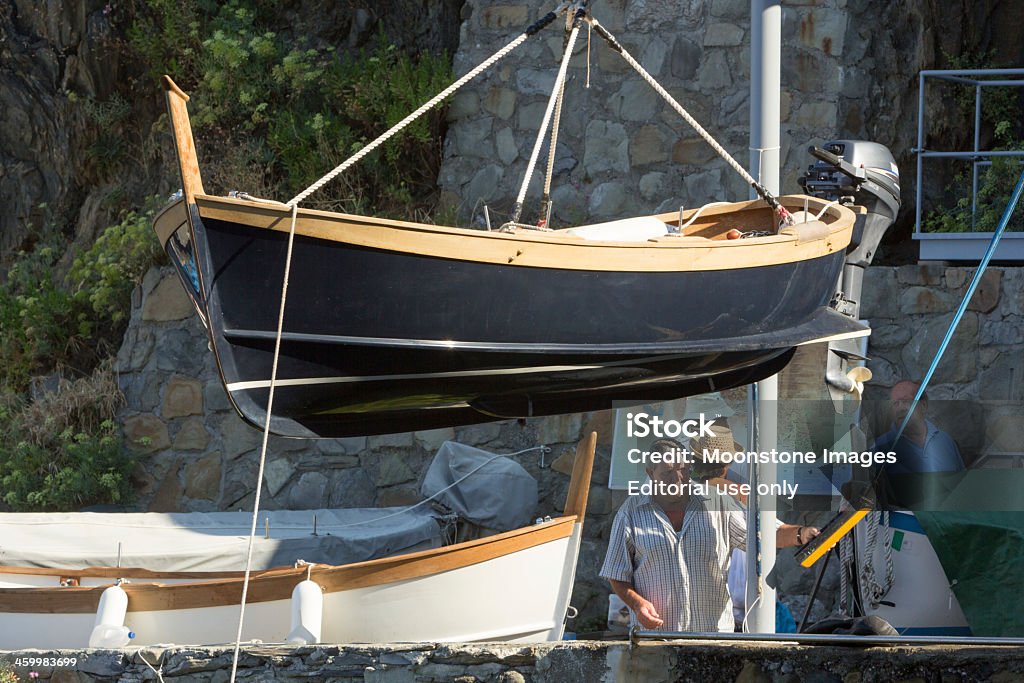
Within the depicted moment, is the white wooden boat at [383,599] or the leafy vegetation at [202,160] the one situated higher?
the leafy vegetation at [202,160]

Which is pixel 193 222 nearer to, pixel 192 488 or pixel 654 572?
pixel 654 572

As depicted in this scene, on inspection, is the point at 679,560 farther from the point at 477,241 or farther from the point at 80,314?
the point at 80,314

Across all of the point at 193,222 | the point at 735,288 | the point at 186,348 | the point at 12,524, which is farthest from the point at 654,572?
the point at 186,348

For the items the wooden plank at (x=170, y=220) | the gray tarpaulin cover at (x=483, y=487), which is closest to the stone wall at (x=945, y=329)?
the gray tarpaulin cover at (x=483, y=487)

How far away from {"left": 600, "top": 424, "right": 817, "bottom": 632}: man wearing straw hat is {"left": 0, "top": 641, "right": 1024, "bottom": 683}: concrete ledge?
0.59 meters

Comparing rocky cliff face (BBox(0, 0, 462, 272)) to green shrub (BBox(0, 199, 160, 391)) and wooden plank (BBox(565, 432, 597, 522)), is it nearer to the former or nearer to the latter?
green shrub (BBox(0, 199, 160, 391))

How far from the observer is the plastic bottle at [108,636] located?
5.32 meters

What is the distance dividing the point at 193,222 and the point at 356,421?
896 mm

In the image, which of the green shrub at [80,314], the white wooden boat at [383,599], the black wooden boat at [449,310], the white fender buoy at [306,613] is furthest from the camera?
the green shrub at [80,314]

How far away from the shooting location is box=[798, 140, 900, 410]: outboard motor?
508cm

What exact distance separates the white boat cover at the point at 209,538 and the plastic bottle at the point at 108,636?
64 centimetres

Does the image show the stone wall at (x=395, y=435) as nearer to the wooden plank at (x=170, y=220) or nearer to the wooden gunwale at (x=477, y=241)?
the wooden gunwale at (x=477, y=241)

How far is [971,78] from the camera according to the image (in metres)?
8.18

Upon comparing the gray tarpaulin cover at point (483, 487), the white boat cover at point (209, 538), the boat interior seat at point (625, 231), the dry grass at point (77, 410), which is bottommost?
the white boat cover at point (209, 538)
